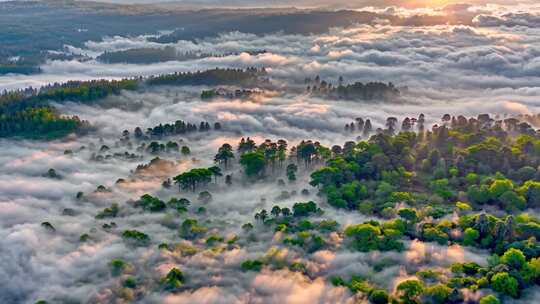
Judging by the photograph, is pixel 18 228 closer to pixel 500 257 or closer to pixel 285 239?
pixel 285 239

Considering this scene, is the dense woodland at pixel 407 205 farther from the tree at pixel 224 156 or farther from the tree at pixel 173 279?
the tree at pixel 224 156

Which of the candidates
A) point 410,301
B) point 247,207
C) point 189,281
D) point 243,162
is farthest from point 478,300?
point 243,162

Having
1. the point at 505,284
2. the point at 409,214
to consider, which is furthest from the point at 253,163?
the point at 505,284

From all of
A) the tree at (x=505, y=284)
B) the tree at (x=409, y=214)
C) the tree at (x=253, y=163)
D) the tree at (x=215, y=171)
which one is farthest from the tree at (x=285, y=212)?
the tree at (x=505, y=284)

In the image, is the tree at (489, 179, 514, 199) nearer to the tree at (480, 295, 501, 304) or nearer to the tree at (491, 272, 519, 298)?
the tree at (491, 272, 519, 298)

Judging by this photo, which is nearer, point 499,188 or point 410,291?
point 410,291

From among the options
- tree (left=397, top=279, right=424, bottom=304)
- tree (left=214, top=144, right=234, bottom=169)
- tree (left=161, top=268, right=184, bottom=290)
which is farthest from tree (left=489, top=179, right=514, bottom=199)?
tree (left=161, top=268, right=184, bottom=290)

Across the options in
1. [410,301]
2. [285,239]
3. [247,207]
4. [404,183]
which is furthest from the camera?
[404,183]

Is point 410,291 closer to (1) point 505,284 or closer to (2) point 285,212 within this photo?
(1) point 505,284
